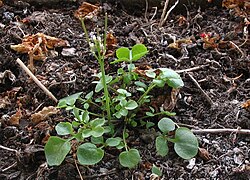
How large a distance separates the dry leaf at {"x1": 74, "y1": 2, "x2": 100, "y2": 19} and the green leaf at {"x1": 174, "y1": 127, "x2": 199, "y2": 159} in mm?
570

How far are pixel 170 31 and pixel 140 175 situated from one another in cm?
53

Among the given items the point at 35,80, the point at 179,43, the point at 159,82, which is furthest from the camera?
the point at 179,43

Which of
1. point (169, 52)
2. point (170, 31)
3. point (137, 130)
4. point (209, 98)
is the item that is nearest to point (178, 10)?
point (170, 31)

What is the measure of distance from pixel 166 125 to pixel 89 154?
0.62ft

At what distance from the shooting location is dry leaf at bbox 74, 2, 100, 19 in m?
1.53

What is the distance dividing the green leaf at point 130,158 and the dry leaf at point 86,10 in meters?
0.59

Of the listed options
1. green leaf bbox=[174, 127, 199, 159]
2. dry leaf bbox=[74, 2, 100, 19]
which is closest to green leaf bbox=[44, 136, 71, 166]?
green leaf bbox=[174, 127, 199, 159]

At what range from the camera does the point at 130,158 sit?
1.05m

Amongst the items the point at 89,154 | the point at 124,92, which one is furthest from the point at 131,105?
the point at 89,154

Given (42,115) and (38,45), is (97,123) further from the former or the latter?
(38,45)

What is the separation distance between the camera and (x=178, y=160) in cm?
112

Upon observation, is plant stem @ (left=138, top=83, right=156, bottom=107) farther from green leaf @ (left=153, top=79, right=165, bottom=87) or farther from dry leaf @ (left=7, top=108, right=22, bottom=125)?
dry leaf @ (left=7, top=108, right=22, bottom=125)

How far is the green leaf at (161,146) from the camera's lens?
108 cm

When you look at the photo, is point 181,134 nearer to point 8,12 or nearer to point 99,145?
point 99,145
